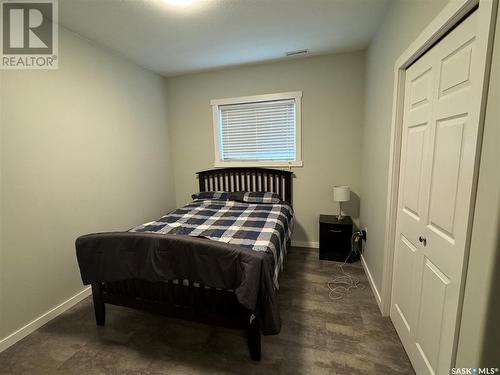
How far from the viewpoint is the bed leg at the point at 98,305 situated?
1.91 metres

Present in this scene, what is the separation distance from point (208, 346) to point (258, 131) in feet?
9.06

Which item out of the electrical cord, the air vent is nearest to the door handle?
the electrical cord

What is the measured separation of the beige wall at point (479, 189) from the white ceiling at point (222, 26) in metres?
0.40

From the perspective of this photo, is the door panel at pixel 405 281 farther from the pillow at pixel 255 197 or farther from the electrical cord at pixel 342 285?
the pillow at pixel 255 197

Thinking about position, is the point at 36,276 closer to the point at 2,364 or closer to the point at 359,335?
the point at 2,364

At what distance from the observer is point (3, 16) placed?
1.78 meters

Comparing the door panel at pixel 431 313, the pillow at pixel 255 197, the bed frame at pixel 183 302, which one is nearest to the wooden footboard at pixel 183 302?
the bed frame at pixel 183 302

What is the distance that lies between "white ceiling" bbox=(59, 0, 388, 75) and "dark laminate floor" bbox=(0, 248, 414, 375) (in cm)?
268

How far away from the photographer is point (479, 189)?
911 millimetres

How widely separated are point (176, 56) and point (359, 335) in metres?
3.52

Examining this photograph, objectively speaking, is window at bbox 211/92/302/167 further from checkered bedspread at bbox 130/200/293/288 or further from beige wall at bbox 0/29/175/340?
beige wall at bbox 0/29/175/340

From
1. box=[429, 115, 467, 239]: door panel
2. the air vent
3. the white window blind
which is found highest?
the air vent

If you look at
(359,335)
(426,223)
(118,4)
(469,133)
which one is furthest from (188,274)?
(118,4)

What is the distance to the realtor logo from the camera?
1815mm
